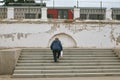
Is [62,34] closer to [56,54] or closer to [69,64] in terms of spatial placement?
[56,54]

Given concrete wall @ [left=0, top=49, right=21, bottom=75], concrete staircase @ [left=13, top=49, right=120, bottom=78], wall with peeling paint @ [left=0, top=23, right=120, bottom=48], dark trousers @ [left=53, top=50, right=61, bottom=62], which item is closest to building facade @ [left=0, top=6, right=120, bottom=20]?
wall with peeling paint @ [left=0, top=23, right=120, bottom=48]

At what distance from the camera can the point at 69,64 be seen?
23297 millimetres

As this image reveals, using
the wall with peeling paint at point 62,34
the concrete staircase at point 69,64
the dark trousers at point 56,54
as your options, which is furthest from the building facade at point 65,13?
the dark trousers at point 56,54

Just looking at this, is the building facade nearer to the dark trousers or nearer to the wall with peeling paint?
the wall with peeling paint

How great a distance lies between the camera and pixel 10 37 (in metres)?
33.6

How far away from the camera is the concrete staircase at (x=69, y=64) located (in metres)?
21.8

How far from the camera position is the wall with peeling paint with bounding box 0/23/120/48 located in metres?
33.7

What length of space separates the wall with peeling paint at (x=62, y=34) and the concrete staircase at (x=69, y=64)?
7612 mm

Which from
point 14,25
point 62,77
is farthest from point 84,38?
point 62,77

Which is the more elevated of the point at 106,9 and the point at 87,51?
the point at 106,9

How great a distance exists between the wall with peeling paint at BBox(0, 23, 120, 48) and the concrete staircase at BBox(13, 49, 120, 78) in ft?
25.0

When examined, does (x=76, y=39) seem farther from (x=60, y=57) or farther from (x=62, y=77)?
(x=62, y=77)

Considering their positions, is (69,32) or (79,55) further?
(69,32)

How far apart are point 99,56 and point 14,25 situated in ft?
35.0
